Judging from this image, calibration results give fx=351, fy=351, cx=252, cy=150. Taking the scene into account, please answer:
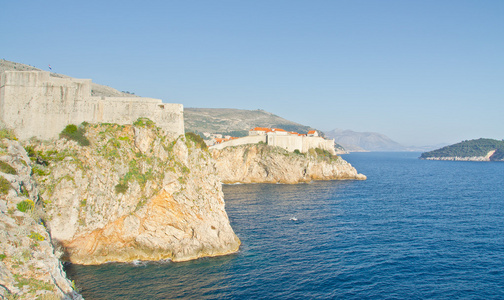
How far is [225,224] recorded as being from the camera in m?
33.2

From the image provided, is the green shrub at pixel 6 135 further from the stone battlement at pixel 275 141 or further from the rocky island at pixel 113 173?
the stone battlement at pixel 275 141

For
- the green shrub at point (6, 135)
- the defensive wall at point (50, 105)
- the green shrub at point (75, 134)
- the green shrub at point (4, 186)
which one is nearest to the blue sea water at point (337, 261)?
the green shrub at point (4, 186)

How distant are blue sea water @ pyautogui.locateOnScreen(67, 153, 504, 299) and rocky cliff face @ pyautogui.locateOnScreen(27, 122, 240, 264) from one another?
5.91 ft

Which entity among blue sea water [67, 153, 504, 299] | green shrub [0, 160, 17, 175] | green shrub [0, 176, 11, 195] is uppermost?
green shrub [0, 160, 17, 175]

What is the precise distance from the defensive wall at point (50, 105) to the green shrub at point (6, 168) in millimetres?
13269

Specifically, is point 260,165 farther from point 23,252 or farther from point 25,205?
point 23,252

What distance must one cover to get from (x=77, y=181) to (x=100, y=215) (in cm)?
337

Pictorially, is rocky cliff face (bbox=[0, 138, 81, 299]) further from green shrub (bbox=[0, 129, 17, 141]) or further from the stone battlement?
the stone battlement

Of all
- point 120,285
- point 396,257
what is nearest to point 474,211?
point 396,257

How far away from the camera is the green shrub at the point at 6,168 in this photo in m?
18.8

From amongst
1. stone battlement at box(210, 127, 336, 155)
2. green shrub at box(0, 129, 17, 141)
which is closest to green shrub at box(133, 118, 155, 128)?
green shrub at box(0, 129, 17, 141)

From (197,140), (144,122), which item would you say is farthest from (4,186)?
(197,140)

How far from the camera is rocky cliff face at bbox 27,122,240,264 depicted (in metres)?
28.2

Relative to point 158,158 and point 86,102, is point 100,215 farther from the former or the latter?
point 86,102
